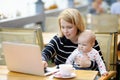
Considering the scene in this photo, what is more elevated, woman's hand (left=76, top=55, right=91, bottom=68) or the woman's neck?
the woman's neck

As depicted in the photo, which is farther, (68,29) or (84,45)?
(68,29)

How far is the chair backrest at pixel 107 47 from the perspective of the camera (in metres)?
2.93

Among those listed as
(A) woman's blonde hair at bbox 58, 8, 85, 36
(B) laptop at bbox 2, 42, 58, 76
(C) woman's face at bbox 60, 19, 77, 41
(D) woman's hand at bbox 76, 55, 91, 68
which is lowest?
(D) woman's hand at bbox 76, 55, 91, 68

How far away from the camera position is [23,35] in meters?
3.12

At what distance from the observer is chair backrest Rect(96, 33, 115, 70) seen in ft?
9.61

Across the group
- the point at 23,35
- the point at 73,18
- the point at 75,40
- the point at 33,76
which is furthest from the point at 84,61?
the point at 23,35

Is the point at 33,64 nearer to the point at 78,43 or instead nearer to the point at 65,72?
the point at 65,72

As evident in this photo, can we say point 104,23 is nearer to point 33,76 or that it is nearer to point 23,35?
point 23,35

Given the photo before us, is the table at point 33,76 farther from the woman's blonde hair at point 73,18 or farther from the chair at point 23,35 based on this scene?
the chair at point 23,35

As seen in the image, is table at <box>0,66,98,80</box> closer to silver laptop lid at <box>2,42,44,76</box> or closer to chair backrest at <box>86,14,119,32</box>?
silver laptop lid at <box>2,42,44,76</box>

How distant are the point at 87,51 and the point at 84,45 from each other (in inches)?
2.7

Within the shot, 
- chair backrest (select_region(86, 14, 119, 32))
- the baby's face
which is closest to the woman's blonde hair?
the baby's face

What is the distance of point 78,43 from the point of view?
8.48ft

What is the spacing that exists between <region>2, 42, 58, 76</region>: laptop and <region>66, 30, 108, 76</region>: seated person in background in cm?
35
